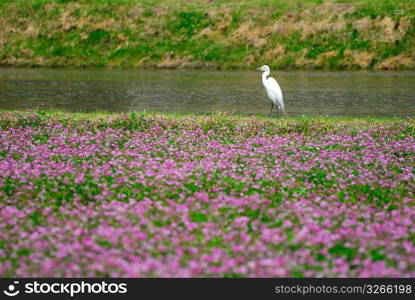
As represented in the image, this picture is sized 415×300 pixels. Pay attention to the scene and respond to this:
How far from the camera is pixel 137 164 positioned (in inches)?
346

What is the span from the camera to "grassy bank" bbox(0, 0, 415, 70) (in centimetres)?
4069

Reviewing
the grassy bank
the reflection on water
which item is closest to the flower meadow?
the reflection on water

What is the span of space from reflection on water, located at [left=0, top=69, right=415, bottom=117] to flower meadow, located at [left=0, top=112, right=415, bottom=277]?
780 centimetres

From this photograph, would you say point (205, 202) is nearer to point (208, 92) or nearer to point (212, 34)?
point (208, 92)

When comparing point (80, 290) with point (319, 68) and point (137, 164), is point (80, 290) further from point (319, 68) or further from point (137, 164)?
point (319, 68)

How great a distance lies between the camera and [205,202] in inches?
275

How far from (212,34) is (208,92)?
19287mm

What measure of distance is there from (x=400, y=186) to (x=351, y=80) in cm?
2490

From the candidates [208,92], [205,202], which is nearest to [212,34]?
[208,92]

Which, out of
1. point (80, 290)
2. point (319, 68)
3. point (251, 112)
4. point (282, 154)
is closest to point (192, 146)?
point (282, 154)

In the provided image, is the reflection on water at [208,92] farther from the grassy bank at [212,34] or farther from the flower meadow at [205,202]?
the flower meadow at [205,202]

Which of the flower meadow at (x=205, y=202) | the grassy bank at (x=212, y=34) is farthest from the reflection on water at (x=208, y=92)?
the flower meadow at (x=205, y=202)

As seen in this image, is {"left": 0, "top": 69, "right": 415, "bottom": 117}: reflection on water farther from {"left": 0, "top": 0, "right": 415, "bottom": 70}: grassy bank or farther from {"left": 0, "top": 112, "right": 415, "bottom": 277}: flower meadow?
{"left": 0, "top": 112, "right": 415, "bottom": 277}: flower meadow

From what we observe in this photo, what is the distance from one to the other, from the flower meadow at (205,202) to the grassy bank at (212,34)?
2870 cm
